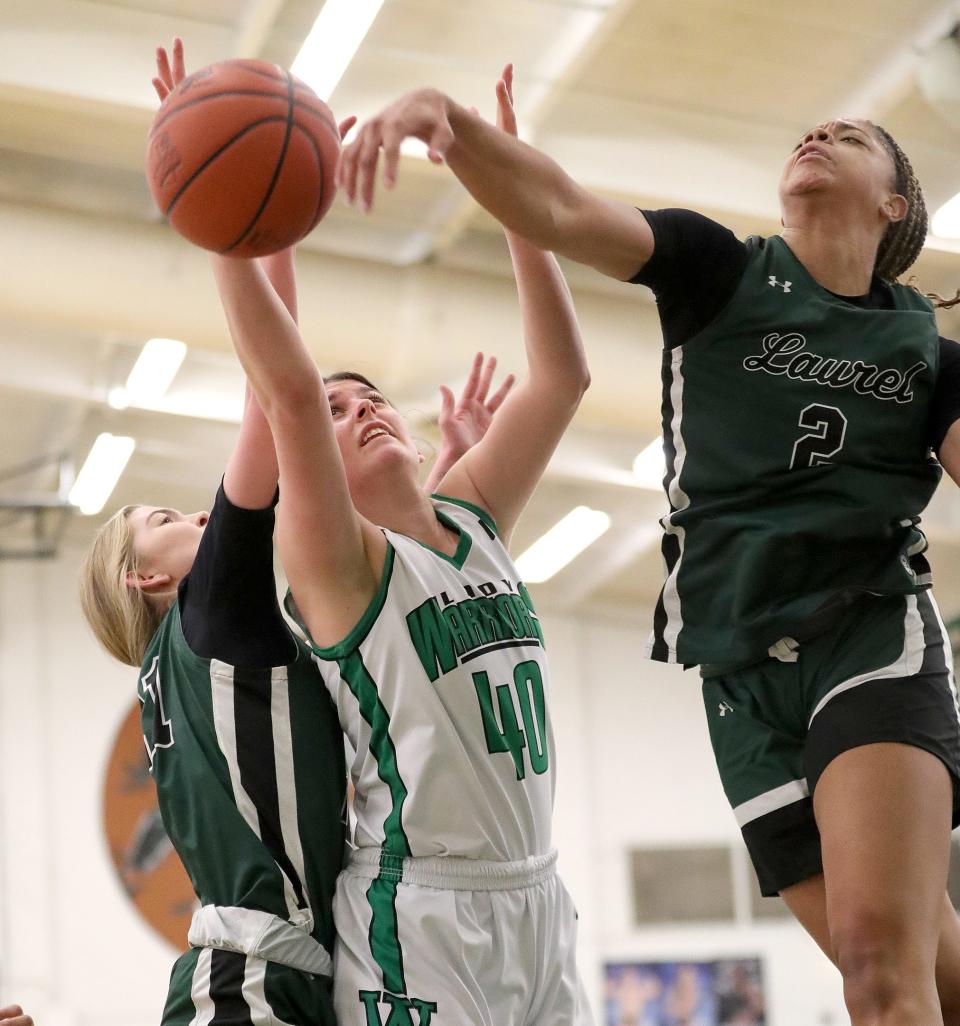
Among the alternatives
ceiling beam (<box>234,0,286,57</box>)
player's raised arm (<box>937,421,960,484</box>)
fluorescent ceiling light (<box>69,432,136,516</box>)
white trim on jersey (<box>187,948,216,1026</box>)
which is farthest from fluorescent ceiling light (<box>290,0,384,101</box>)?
fluorescent ceiling light (<box>69,432,136,516</box>)

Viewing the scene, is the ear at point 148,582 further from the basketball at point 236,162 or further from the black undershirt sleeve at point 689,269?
the black undershirt sleeve at point 689,269

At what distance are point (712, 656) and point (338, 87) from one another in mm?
5135

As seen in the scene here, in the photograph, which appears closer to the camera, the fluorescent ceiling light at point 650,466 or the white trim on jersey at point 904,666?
the white trim on jersey at point 904,666

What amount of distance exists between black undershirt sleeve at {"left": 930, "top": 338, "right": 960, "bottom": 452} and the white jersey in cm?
87

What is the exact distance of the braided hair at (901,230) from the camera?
2.82 m

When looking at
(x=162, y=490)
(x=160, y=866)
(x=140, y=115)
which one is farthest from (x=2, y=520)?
(x=140, y=115)

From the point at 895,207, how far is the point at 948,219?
4.54 m

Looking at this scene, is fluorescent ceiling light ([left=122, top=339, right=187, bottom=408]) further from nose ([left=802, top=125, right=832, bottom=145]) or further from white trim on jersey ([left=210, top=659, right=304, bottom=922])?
nose ([left=802, top=125, right=832, bottom=145])

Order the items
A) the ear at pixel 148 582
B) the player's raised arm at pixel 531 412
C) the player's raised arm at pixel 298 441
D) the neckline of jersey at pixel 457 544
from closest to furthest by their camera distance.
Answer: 1. the player's raised arm at pixel 298 441
2. the neckline of jersey at pixel 457 544
3. the ear at pixel 148 582
4. the player's raised arm at pixel 531 412

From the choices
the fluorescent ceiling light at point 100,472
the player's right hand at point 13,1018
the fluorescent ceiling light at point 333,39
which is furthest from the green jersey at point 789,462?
the fluorescent ceiling light at point 100,472

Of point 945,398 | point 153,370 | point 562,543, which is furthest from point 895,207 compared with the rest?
point 562,543

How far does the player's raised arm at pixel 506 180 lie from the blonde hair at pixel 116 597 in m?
1.14

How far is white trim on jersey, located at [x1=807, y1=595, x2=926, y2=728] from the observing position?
248 cm

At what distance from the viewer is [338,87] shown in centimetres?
709
